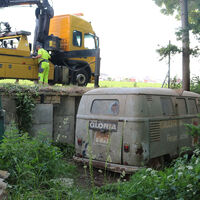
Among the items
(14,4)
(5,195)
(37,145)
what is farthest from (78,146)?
(14,4)

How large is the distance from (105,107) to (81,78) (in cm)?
783

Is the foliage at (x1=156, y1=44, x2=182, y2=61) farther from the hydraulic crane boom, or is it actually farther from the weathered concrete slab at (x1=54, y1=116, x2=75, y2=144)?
the weathered concrete slab at (x1=54, y1=116, x2=75, y2=144)

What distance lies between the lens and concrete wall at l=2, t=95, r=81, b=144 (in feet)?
24.5

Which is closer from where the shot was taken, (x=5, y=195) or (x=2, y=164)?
(x=5, y=195)

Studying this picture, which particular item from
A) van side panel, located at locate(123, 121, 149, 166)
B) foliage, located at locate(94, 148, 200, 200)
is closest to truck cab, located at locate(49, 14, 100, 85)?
van side panel, located at locate(123, 121, 149, 166)

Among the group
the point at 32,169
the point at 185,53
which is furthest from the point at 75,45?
the point at 32,169

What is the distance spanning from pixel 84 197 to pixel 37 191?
0.66m

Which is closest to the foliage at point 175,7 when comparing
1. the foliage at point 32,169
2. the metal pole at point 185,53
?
the metal pole at point 185,53

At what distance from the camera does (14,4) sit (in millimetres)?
12414

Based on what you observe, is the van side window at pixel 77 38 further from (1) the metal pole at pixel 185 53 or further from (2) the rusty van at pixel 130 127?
(2) the rusty van at pixel 130 127

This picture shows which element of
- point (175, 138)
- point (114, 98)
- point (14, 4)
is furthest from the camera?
point (14, 4)

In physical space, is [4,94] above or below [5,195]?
above

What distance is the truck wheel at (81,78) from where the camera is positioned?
13598 mm

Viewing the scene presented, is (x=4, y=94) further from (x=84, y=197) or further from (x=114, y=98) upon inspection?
(x=84, y=197)
